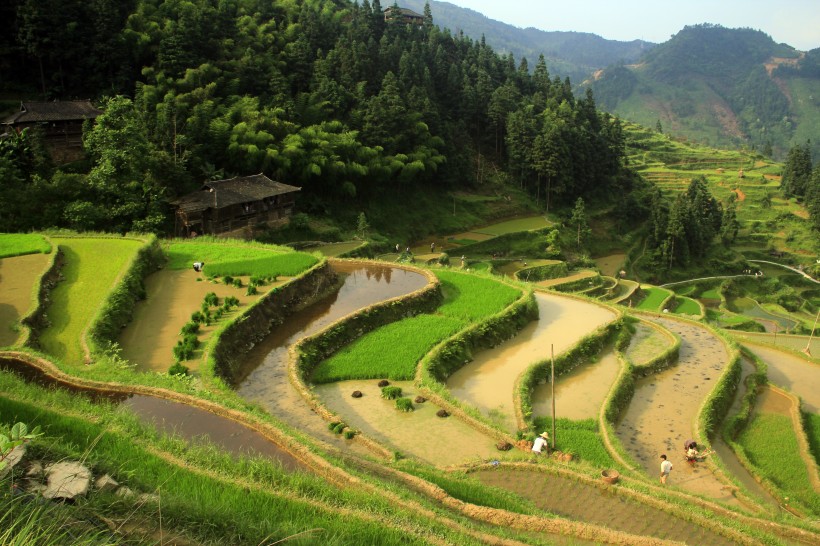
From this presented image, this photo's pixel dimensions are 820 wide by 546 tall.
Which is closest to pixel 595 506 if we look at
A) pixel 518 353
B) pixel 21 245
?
pixel 518 353

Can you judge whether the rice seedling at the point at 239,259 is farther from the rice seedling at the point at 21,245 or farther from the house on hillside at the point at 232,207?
the house on hillside at the point at 232,207

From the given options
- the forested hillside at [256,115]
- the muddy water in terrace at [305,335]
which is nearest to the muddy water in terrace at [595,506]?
the muddy water in terrace at [305,335]

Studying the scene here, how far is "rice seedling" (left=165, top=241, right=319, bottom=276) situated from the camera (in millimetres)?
21875

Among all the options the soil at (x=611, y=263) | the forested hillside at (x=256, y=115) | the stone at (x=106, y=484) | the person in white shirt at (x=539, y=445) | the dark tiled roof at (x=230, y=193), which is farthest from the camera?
the soil at (x=611, y=263)

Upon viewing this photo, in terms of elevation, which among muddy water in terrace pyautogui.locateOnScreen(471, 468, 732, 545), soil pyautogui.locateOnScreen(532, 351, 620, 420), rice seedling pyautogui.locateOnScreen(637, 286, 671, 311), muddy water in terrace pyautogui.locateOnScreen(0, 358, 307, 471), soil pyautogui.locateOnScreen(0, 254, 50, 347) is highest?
muddy water in terrace pyautogui.locateOnScreen(0, 358, 307, 471)

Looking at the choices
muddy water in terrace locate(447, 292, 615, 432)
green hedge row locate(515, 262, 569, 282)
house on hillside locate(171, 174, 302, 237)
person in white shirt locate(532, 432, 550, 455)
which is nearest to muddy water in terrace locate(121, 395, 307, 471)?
person in white shirt locate(532, 432, 550, 455)

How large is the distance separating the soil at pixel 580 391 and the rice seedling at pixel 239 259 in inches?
397

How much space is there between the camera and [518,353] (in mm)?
19141

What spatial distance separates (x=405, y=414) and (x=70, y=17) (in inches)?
1443

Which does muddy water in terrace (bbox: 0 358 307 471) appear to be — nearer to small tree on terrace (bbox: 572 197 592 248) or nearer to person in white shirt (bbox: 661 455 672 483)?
person in white shirt (bbox: 661 455 672 483)

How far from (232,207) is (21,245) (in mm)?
11328

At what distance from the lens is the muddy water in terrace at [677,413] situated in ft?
44.3

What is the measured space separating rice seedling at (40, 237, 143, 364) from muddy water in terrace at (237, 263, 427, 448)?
4308 mm

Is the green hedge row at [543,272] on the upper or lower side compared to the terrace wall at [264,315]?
lower
